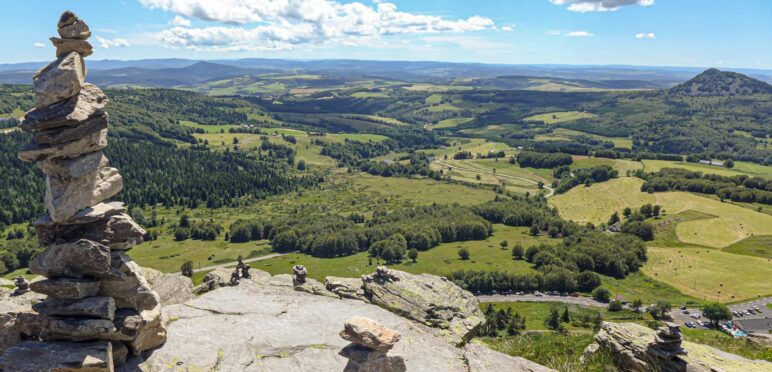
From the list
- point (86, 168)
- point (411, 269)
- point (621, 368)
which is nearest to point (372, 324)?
point (86, 168)

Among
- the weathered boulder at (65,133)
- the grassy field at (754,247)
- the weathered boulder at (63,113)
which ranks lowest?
the grassy field at (754,247)

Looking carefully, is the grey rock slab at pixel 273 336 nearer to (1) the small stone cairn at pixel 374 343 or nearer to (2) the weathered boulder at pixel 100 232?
(1) the small stone cairn at pixel 374 343

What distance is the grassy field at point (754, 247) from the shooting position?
616 ft

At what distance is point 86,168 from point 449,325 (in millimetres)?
31425

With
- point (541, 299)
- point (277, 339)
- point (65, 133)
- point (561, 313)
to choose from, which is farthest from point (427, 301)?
point (541, 299)

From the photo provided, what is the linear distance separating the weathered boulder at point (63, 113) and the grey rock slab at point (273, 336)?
50.6ft

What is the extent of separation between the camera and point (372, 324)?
1044 inches

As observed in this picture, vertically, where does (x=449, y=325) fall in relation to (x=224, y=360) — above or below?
below

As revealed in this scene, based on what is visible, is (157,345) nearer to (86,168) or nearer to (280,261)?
(86,168)

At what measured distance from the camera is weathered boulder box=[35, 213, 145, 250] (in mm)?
26523

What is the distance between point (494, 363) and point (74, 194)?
3076 cm

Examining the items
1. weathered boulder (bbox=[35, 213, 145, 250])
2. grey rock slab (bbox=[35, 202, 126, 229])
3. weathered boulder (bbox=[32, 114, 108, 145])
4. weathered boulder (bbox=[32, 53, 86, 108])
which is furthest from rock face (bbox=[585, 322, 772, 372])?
weathered boulder (bbox=[32, 53, 86, 108])

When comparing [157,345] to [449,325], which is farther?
[449,325]

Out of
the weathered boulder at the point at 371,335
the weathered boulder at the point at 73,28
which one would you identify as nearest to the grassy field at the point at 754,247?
the weathered boulder at the point at 371,335
